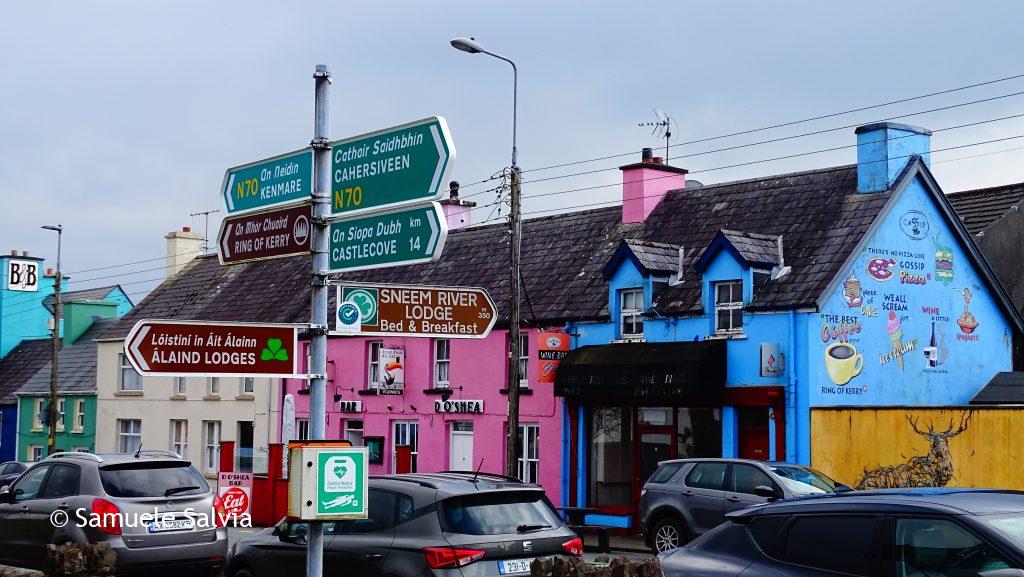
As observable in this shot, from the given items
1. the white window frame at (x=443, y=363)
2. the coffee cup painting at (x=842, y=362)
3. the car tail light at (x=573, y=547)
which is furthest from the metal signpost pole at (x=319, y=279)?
the white window frame at (x=443, y=363)

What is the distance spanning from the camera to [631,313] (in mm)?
28500

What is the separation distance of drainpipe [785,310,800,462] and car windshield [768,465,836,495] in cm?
467

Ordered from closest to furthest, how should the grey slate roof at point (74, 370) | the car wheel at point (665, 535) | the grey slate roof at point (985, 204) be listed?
1. the car wheel at point (665, 535)
2. the grey slate roof at point (985, 204)
3. the grey slate roof at point (74, 370)

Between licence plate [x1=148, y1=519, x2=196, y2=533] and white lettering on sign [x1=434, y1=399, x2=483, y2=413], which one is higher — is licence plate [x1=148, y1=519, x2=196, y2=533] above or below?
below

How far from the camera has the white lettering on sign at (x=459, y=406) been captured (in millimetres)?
31422

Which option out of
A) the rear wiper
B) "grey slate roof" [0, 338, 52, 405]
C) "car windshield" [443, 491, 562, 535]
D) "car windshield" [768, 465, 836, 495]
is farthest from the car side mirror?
"grey slate roof" [0, 338, 52, 405]

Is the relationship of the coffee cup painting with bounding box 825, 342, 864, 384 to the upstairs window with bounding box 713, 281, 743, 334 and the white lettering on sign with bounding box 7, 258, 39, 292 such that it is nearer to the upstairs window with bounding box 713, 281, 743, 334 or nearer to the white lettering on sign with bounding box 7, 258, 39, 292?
the upstairs window with bounding box 713, 281, 743, 334

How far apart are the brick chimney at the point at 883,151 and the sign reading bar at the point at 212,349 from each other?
20.8 metres

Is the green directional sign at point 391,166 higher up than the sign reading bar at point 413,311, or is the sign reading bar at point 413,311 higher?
the green directional sign at point 391,166

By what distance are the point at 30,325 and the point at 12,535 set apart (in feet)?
148

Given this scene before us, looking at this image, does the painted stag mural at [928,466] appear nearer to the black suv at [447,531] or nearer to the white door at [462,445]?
the white door at [462,445]

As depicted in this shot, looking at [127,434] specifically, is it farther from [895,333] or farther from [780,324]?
[895,333]

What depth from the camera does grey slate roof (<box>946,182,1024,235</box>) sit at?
3319cm

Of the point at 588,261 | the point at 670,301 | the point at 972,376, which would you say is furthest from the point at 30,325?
the point at 972,376
